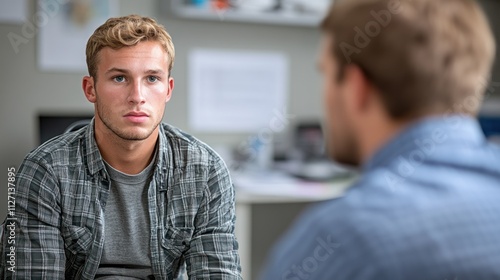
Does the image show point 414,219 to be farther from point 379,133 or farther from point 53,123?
point 53,123

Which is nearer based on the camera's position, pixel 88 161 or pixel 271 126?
pixel 88 161

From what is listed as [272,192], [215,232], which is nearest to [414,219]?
[215,232]

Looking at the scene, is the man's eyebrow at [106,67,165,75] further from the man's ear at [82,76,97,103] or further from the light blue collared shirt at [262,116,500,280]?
the light blue collared shirt at [262,116,500,280]

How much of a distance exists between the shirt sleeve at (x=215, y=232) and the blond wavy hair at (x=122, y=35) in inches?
5.7

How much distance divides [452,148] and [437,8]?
0.39 ft

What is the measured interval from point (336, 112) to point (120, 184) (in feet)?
0.82

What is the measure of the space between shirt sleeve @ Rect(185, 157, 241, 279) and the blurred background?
11cm

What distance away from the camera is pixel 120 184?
67 centimetres

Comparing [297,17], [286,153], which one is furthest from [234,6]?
[286,153]

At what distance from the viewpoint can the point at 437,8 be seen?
54 cm

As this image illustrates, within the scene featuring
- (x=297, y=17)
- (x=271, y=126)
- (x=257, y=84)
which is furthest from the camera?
(x=271, y=126)

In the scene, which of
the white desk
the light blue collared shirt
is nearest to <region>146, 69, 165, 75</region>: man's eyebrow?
the light blue collared shirt

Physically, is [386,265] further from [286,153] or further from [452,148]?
[286,153]

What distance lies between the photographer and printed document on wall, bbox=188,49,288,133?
3.54 ft
